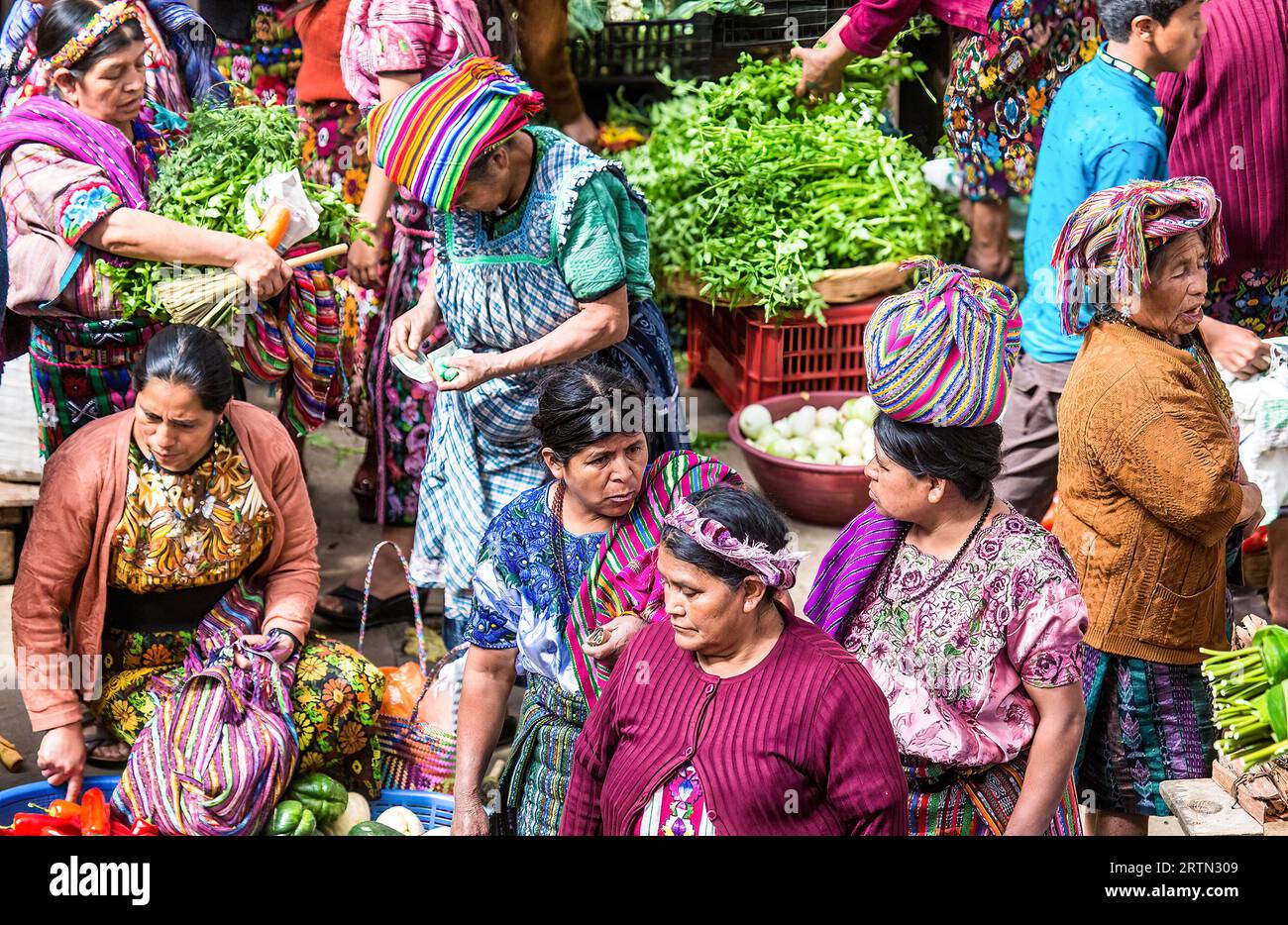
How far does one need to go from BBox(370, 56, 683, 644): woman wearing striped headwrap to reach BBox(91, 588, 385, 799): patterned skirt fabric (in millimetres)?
356

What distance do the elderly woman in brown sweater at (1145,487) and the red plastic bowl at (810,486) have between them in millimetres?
1845

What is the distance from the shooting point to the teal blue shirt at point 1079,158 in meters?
3.92

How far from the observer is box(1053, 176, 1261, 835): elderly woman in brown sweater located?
126 inches

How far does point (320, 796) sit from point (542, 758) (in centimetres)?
84

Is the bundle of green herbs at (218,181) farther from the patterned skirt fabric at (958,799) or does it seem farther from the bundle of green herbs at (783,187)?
the patterned skirt fabric at (958,799)

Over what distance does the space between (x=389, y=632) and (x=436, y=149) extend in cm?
181

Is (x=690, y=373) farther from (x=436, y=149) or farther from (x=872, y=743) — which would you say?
(x=872, y=743)

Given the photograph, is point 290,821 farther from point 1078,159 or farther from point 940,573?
point 1078,159

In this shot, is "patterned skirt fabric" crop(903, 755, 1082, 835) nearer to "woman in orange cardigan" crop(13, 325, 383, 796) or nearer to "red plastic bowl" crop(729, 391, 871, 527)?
"woman in orange cardigan" crop(13, 325, 383, 796)

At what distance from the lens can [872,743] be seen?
8.27 feet

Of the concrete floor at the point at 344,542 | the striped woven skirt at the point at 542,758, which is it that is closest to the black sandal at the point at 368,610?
the concrete floor at the point at 344,542

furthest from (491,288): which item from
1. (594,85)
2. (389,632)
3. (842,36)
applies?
(594,85)

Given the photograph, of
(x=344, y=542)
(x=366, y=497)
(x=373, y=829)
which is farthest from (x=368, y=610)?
(x=373, y=829)

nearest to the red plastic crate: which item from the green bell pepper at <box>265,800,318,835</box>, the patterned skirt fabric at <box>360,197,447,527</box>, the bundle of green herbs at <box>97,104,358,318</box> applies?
the patterned skirt fabric at <box>360,197,447,527</box>
